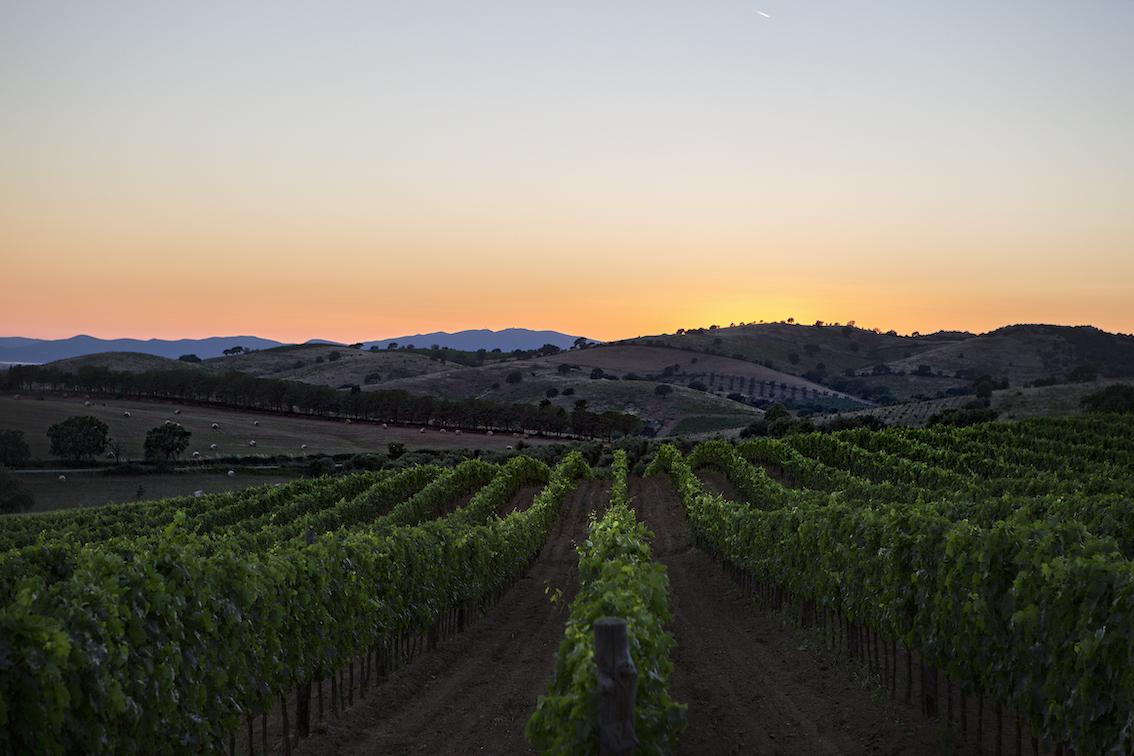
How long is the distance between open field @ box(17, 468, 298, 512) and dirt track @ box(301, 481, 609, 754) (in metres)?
47.6

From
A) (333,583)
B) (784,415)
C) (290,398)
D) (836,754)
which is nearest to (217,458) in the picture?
(290,398)

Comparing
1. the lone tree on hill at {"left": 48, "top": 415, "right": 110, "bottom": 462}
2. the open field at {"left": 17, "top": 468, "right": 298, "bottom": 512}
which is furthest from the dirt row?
the lone tree on hill at {"left": 48, "top": 415, "right": 110, "bottom": 462}

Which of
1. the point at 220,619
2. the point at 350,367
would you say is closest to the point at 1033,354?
the point at 350,367

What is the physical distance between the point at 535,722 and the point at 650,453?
66.7m

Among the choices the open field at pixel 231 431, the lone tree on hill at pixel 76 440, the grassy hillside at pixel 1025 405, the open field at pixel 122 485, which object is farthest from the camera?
the open field at pixel 231 431

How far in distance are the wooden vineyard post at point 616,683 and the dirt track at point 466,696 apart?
17.3ft

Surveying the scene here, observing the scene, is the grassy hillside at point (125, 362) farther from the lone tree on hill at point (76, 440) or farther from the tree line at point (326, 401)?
the lone tree on hill at point (76, 440)

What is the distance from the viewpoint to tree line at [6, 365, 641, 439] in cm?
10425

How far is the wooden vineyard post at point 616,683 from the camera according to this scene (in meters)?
5.55

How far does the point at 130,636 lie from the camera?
772 cm

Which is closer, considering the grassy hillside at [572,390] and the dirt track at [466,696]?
the dirt track at [466,696]

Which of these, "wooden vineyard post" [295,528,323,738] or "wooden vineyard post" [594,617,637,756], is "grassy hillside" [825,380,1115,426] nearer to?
"wooden vineyard post" [295,528,323,738]

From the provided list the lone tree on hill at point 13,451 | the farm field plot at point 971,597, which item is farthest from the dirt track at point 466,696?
the lone tree on hill at point 13,451

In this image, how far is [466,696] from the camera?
1316 cm
